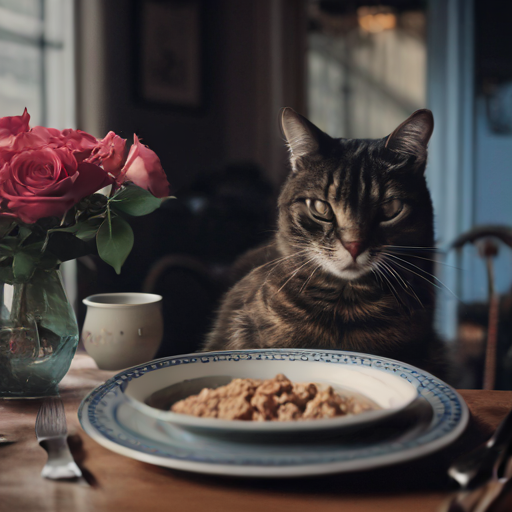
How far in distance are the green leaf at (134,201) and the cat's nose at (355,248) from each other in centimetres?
32

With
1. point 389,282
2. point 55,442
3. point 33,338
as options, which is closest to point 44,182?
point 33,338

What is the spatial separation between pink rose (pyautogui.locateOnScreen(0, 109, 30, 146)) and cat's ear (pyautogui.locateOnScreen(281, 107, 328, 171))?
426 mm

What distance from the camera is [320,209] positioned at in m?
0.86

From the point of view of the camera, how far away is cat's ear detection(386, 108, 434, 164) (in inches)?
32.9

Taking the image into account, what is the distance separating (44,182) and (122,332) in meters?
0.27

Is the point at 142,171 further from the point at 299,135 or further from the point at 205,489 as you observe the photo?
the point at 205,489

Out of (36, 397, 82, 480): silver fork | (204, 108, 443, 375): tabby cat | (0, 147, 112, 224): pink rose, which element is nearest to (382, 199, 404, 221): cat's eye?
(204, 108, 443, 375): tabby cat

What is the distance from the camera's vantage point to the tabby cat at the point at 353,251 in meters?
0.84

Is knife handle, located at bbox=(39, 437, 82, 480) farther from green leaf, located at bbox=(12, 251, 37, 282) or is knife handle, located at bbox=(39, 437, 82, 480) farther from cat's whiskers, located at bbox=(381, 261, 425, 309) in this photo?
cat's whiskers, located at bbox=(381, 261, 425, 309)

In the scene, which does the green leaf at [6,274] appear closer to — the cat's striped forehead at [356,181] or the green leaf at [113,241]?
the green leaf at [113,241]

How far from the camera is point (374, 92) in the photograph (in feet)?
2.90

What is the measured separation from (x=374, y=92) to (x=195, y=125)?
334 mm

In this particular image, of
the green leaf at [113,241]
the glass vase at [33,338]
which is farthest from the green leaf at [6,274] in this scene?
the green leaf at [113,241]

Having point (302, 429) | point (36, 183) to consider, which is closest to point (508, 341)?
point (302, 429)
